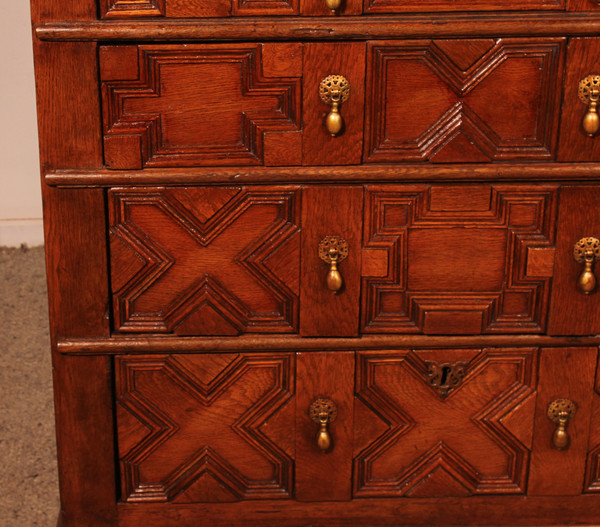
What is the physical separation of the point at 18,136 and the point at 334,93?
1414 millimetres

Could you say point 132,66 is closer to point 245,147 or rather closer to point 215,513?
point 245,147

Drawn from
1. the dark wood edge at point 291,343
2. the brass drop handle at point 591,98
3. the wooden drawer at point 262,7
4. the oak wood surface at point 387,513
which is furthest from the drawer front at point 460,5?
the oak wood surface at point 387,513

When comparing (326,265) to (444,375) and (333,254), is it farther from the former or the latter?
(444,375)

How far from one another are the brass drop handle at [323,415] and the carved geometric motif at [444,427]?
5cm

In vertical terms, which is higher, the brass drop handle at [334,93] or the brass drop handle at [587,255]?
the brass drop handle at [334,93]

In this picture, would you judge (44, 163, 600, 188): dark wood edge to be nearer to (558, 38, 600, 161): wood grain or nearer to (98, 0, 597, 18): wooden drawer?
(558, 38, 600, 161): wood grain

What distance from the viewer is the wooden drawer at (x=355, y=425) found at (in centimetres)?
133

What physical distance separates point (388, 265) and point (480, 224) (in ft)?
0.46

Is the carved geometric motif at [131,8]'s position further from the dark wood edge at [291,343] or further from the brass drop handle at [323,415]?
the brass drop handle at [323,415]

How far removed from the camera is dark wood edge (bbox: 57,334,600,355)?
130cm

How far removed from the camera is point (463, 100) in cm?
122

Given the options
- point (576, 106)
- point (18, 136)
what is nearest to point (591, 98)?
point (576, 106)

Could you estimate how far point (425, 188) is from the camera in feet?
4.12

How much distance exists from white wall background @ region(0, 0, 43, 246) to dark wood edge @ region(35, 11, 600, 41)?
3.86 ft
